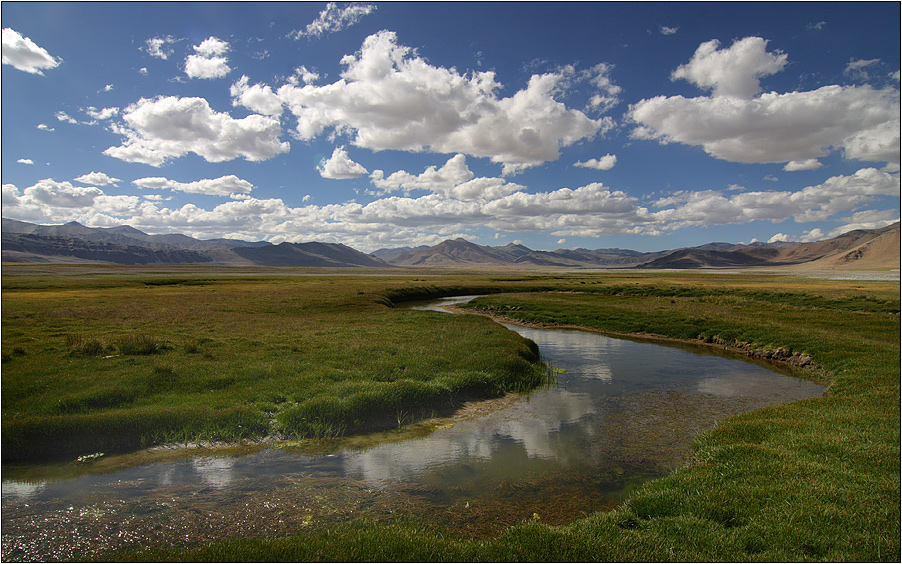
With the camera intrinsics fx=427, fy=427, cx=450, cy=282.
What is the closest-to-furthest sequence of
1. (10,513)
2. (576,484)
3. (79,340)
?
1. (10,513)
2. (576,484)
3. (79,340)

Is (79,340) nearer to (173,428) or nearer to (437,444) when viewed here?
(173,428)

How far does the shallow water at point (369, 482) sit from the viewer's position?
10.5m

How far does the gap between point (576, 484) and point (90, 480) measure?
14.6m

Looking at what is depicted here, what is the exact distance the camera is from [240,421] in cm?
1672

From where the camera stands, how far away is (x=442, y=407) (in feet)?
66.7

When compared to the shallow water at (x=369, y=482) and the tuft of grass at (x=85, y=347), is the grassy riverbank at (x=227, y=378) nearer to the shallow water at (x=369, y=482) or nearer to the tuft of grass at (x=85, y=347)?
the tuft of grass at (x=85, y=347)

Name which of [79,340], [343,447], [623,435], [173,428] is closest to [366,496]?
[343,447]

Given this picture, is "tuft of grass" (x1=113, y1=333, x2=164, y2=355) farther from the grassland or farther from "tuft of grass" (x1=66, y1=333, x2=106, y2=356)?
"tuft of grass" (x1=66, y1=333, x2=106, y2=356)

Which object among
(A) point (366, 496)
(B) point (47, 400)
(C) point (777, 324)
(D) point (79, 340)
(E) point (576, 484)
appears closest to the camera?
(A) point (366, 496)

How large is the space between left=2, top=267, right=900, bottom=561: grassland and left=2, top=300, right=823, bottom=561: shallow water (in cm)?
113

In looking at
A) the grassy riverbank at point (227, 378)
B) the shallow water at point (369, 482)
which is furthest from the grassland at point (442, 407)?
the shallow water at point (369, 482)

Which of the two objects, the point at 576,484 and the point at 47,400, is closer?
the point at 576,484

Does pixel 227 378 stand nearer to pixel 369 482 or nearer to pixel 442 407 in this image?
pixel 442 407

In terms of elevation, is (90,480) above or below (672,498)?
below
